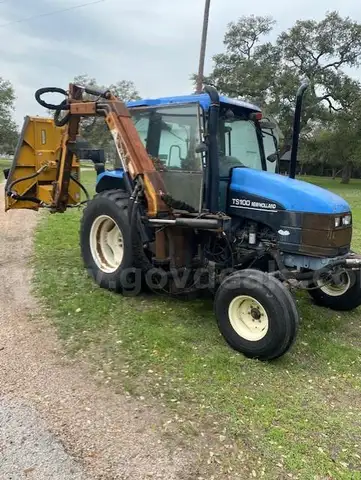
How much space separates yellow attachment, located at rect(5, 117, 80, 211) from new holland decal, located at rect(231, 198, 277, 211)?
256cm

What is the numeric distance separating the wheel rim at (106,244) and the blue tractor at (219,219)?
2 centimetres

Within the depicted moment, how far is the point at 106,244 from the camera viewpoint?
5.87m

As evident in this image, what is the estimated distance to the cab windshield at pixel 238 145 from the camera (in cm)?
493

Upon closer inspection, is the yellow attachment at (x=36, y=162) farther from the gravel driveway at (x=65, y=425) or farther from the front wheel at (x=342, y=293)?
the front wheel at (x=342, y=293)

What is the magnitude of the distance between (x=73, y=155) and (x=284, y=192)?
2.82 meters

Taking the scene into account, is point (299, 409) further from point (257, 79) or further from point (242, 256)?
point (257, 79)

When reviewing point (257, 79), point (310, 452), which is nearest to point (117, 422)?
point (310, 452)

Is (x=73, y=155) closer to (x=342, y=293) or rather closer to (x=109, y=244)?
(x=109, y=244)

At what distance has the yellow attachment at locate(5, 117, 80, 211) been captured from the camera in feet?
20.8

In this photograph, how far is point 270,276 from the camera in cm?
410

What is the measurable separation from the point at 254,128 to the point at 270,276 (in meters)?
2.07

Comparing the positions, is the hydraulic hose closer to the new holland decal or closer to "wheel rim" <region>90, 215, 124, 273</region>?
"wheel rim" <region>90, 215, 124, 273</region>

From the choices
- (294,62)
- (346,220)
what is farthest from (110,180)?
(294,62)

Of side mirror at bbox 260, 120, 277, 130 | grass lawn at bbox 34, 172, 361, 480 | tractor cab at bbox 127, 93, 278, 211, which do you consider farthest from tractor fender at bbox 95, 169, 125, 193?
side mirror at bbox 260, 120, 277, 130
